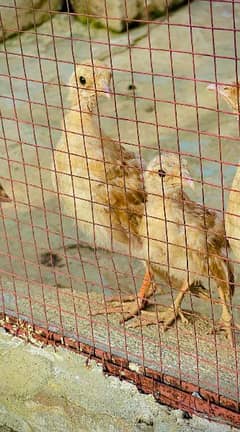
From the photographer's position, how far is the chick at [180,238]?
4.02m

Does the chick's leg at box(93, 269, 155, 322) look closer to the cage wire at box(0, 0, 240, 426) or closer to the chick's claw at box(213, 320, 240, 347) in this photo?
the cage wire at box(0, 0, 240, 426)

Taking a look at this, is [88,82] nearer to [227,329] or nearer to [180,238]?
[180,238]

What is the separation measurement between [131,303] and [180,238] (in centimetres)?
47

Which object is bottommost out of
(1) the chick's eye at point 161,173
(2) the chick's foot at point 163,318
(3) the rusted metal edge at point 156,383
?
(2) the chick's foot at point 163,318

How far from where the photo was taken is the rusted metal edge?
3318 millimetres

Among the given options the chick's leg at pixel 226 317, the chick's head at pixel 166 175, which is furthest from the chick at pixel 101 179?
the chick's leg at pixel 226 317

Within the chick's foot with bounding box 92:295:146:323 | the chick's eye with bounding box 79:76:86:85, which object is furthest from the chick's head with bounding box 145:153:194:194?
the chick's eye with bounding box 79:76:86:85

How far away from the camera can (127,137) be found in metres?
6.99

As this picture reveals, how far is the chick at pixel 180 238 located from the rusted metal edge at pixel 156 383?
1.29ft

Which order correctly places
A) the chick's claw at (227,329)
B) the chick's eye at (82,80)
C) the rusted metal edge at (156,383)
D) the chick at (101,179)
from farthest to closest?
1. the chick's eye at (82,80)
2. the chick at (101,179)
3. the chick's claw at (227,329)
4. the rusted metal edge at (156,383)

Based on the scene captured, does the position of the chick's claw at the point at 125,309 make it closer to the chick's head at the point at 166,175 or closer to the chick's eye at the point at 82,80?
the chick's head at the point at 166,175

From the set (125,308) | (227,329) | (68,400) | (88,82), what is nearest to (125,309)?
(125,308)

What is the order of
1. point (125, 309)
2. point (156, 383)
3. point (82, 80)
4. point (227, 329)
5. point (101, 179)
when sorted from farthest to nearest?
point (82, 80)
point (101, 179)
point (125, 309)
point (227, 329)
point (156, 383)

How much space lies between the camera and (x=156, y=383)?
350 centimetres
